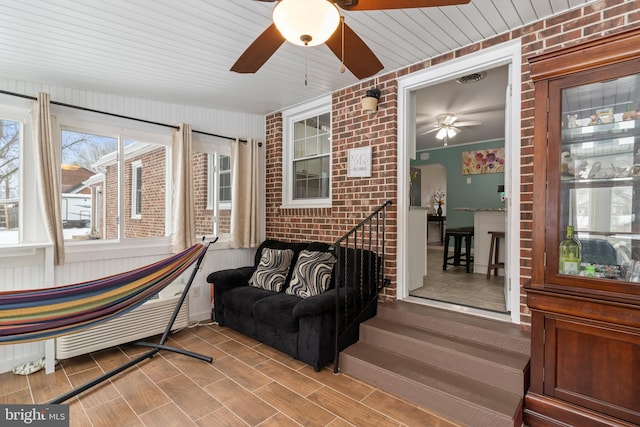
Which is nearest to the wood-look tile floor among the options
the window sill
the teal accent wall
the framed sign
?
the window sill

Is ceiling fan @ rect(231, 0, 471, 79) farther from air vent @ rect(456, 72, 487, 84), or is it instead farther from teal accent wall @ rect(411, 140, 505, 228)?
A: teal accent wall @ rect(411, 140, 505, 228)

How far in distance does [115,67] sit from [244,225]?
207cm

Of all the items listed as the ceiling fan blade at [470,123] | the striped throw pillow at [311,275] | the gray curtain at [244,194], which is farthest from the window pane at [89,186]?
the ceiling fan blade at [470,123]

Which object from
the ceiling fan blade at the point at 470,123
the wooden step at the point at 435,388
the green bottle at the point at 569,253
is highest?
the ceiling fan blade at the point at 470,123

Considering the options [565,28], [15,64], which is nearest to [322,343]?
[565,28]

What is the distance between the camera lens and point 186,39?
7.43ft

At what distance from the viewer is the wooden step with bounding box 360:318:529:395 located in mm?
1967

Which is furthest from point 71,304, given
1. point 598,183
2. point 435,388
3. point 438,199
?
point 438,199

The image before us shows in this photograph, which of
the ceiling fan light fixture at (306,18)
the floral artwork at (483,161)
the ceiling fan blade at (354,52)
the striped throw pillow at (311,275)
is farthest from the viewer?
the floral artwork at (483,161)

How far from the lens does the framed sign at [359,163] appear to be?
10.2 feet

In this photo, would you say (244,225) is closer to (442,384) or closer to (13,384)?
(13,384)

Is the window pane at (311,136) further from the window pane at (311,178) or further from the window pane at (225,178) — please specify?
the window pane at (225,178)

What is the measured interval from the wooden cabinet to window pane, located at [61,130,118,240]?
3714 mm

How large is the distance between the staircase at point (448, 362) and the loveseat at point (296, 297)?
0.25m
